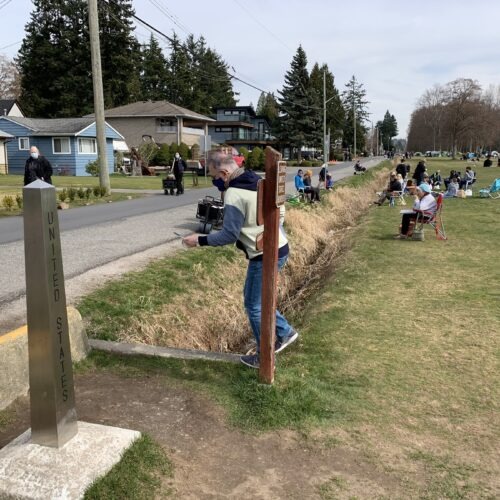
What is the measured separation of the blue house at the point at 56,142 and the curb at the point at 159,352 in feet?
106

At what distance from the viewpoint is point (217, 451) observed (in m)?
3.22

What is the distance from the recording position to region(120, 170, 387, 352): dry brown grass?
606cm

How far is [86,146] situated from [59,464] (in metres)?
35.7

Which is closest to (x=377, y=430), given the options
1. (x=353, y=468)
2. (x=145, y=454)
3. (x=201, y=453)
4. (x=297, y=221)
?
(x=353, y=468)

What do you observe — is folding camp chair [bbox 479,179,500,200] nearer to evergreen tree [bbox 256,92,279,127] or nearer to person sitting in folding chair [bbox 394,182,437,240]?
person sitting in folding chair [bbox 394,182,437,240]

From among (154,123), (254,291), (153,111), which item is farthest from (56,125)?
(254,291)

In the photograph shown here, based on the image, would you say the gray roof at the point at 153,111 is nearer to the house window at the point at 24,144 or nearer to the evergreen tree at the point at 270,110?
the house window at the point at 24,144

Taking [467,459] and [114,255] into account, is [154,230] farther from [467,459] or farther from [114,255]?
[467,459]

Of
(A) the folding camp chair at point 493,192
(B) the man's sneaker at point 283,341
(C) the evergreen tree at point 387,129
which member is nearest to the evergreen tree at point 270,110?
(A) the folding camp chair at point 493,192

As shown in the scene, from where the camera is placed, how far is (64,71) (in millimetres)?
57469

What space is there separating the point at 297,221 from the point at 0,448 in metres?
→ 10.7

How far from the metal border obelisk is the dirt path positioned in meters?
0.57

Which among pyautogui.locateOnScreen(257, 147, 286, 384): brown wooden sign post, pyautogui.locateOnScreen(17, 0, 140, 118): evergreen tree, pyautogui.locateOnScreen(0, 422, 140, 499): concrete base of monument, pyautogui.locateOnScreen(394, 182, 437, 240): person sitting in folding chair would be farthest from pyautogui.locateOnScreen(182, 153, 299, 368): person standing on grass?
pyautogui.locateOnScreen(17, 0, 140, 118): evergreen tree

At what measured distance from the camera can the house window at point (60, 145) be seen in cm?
3519
